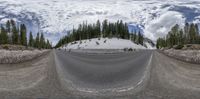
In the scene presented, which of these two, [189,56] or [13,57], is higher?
[13,57]

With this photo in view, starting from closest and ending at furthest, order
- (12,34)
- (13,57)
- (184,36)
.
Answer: (13,57)
(12,34)
(184,36)

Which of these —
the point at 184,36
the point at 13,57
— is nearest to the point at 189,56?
the point at 13,57

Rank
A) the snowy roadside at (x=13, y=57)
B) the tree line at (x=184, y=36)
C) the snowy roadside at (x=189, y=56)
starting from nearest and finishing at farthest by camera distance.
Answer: the snowy roadside at (x=13, y=57), the snowy roadside at (x=189, y=56), the tree line at (x=184, y=36)

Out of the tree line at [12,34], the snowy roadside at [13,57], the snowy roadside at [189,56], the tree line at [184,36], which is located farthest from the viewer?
the tree line at [184,36]

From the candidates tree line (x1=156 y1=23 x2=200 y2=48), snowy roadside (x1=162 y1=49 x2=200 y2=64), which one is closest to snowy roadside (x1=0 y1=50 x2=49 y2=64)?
snowy roadside (x1=162 y1=49 x2=200 y2=64)

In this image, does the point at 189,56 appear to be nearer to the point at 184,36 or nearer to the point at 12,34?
the point at 12,34

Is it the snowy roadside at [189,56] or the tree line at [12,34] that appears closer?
the snowy roadside at [189,56]

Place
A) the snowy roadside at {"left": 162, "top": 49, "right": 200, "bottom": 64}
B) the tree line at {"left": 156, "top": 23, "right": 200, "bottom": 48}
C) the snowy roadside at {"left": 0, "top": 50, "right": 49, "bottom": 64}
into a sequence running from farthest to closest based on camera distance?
the tree line at {"left": 156, "top": 23, "right": 200, "bottom": 48}, the snowy roadside at {"left": 162, "top": 49, "right": 200, "bottom": 64}, the snowy roadside at {"left": 0, "top": 50, "right": 49, "bottom": 64}

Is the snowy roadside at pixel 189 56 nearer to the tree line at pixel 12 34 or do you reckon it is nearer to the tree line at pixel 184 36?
the tree line at pixel 12 34

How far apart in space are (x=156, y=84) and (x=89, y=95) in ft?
12.1

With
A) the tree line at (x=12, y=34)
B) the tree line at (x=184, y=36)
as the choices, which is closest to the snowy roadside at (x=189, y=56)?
the tree line at (x=12, y=34)

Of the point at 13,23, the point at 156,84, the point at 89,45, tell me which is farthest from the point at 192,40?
the point at 156,84

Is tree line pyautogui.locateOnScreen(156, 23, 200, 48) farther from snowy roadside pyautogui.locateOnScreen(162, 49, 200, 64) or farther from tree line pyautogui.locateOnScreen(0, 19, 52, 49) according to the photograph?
snowy roadside pyautogui.locateOnScreen(162, 49, 200, 64)

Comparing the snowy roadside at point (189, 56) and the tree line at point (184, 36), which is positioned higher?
the snowy roadside at point (189, 56)
